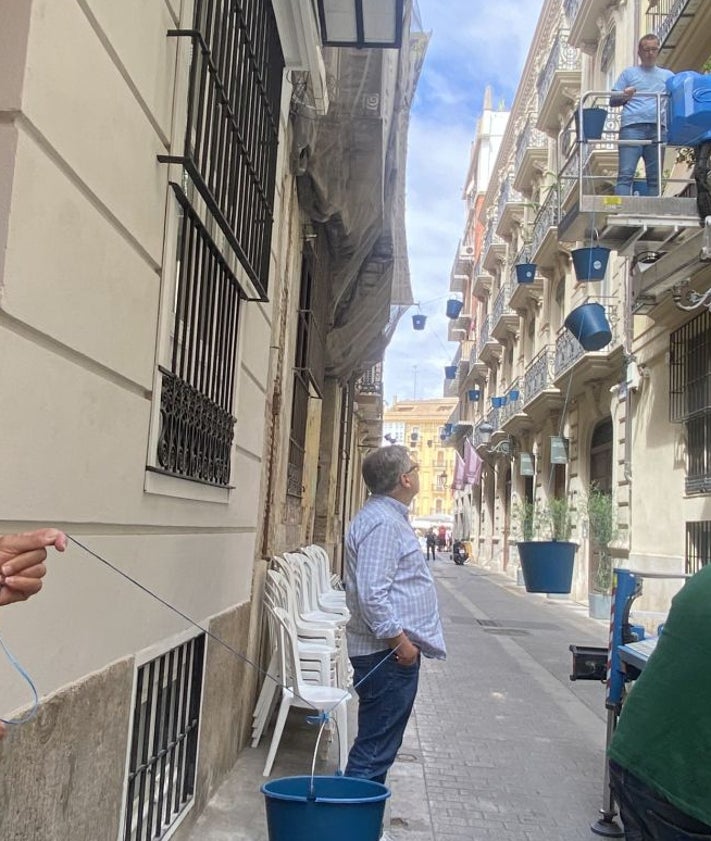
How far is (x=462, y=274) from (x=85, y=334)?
45.0 metres

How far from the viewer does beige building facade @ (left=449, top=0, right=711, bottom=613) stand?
37.7 ft

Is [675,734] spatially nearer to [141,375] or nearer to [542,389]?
[141,375]

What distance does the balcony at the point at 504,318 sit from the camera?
91.7ft

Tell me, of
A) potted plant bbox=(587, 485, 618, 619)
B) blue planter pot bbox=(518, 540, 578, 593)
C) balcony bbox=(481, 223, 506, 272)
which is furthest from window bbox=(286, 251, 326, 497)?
balcony bbox=(481, 223, 506, 272)

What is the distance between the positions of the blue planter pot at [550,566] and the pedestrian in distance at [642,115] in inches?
212

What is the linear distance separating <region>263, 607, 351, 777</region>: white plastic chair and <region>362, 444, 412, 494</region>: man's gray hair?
1.42 m

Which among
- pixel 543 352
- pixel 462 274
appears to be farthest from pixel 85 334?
pixel 462 274

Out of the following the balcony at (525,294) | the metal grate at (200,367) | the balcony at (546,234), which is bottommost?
the metal grate at (200,367)

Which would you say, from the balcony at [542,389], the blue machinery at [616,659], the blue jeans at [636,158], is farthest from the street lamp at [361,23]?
the balcony at [542,389]

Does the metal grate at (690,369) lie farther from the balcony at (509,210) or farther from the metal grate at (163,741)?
the balcony at (509,210)

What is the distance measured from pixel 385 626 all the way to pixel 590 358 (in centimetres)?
1383

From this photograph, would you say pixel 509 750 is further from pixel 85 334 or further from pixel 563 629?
pixel 563 629

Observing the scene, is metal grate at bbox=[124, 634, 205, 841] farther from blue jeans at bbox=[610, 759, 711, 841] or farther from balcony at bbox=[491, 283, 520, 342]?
balcony at bbox=[491, 283, 520, 342]

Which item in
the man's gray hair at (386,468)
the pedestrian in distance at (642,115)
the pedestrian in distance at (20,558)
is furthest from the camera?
the pedestrian in distance at (642,115)
